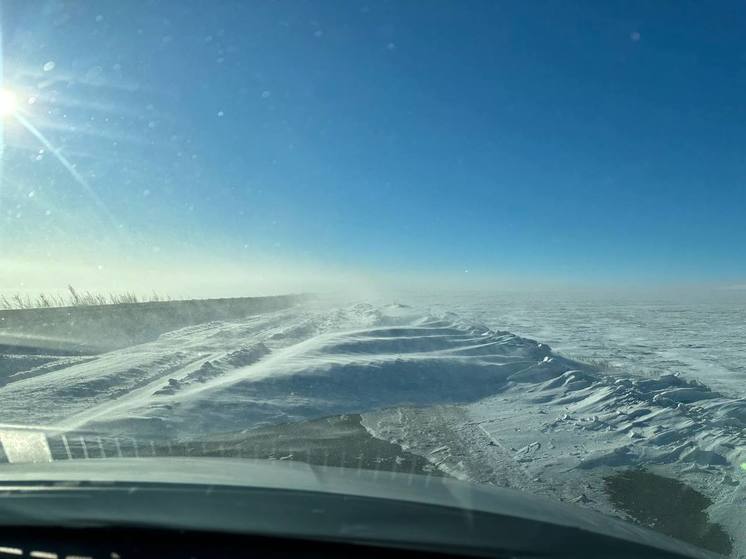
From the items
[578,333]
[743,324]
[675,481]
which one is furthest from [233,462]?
[743,324]

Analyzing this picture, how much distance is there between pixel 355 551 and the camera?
2.60 meters

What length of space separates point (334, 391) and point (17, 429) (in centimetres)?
402

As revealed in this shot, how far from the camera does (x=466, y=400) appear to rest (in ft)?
29.5

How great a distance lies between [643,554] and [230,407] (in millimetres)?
6145

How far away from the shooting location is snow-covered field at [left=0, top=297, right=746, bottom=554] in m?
5.62

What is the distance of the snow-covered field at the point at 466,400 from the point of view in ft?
18.4

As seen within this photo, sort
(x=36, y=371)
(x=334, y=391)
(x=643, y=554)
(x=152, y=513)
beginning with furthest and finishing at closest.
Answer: (x=36, y=371)
(x=334, y=391)
(x=152, y=513)
(x=643, y=554)

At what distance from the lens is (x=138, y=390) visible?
9375mm

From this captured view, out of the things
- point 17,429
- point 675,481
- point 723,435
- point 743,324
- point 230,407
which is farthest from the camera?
point 743,324

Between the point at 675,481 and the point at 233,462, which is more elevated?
the point at 233,462

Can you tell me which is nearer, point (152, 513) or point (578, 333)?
point (152, 513)

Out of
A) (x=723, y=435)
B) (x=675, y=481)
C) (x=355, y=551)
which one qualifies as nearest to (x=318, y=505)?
(x=355, y=551)

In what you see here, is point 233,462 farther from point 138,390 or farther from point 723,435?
point 138,390

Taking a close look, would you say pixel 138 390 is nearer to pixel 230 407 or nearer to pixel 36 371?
pixel 230 407
